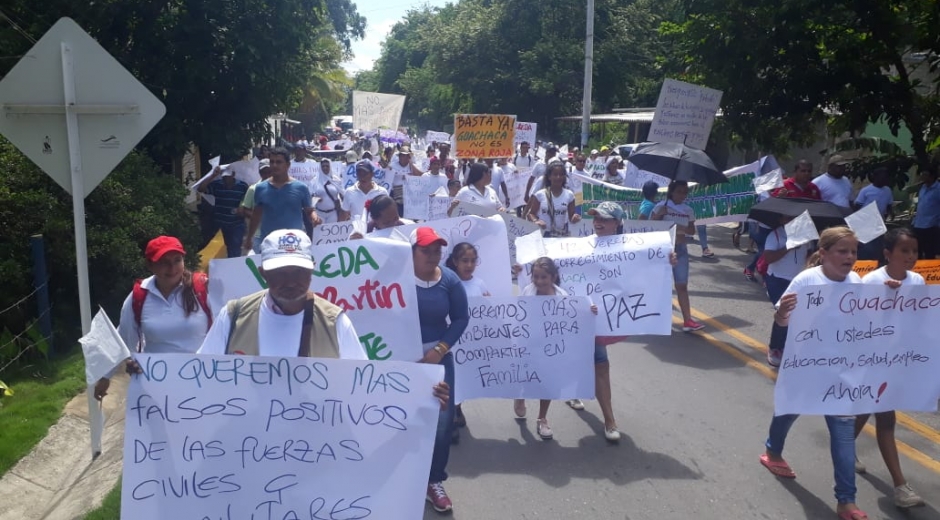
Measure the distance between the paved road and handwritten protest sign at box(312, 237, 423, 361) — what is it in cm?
98

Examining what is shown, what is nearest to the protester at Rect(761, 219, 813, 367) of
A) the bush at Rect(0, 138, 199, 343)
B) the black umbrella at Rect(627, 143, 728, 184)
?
the black umbrella at Rect(627, 143, 728, 184)

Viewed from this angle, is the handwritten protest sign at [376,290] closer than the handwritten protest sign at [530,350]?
Yes

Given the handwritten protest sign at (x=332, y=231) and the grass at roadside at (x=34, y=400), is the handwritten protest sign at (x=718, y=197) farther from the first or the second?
the grass at roadside at (x=34, y=400)

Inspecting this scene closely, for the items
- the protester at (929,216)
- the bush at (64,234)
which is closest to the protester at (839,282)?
the bush at (64,234)

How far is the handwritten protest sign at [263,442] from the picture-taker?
3451 millimetres

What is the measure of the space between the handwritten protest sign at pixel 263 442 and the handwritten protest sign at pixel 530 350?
238cm

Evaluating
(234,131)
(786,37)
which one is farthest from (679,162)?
(234,131)

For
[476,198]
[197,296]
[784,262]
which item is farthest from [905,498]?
[476,198]

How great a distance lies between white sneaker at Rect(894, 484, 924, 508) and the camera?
4.89 metres

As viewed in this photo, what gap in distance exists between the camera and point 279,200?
8203 millimetres

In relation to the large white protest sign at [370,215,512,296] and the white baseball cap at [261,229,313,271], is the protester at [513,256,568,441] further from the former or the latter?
the white baseball cap at [261,229,313,271]

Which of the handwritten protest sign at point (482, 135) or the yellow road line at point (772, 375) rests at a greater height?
the handwritten protest sign at point (482, 135)

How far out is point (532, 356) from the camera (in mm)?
6008

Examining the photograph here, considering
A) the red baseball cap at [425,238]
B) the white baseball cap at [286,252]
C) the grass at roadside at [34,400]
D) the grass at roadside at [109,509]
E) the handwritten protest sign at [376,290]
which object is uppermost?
the white baseball cap at [286,252]
